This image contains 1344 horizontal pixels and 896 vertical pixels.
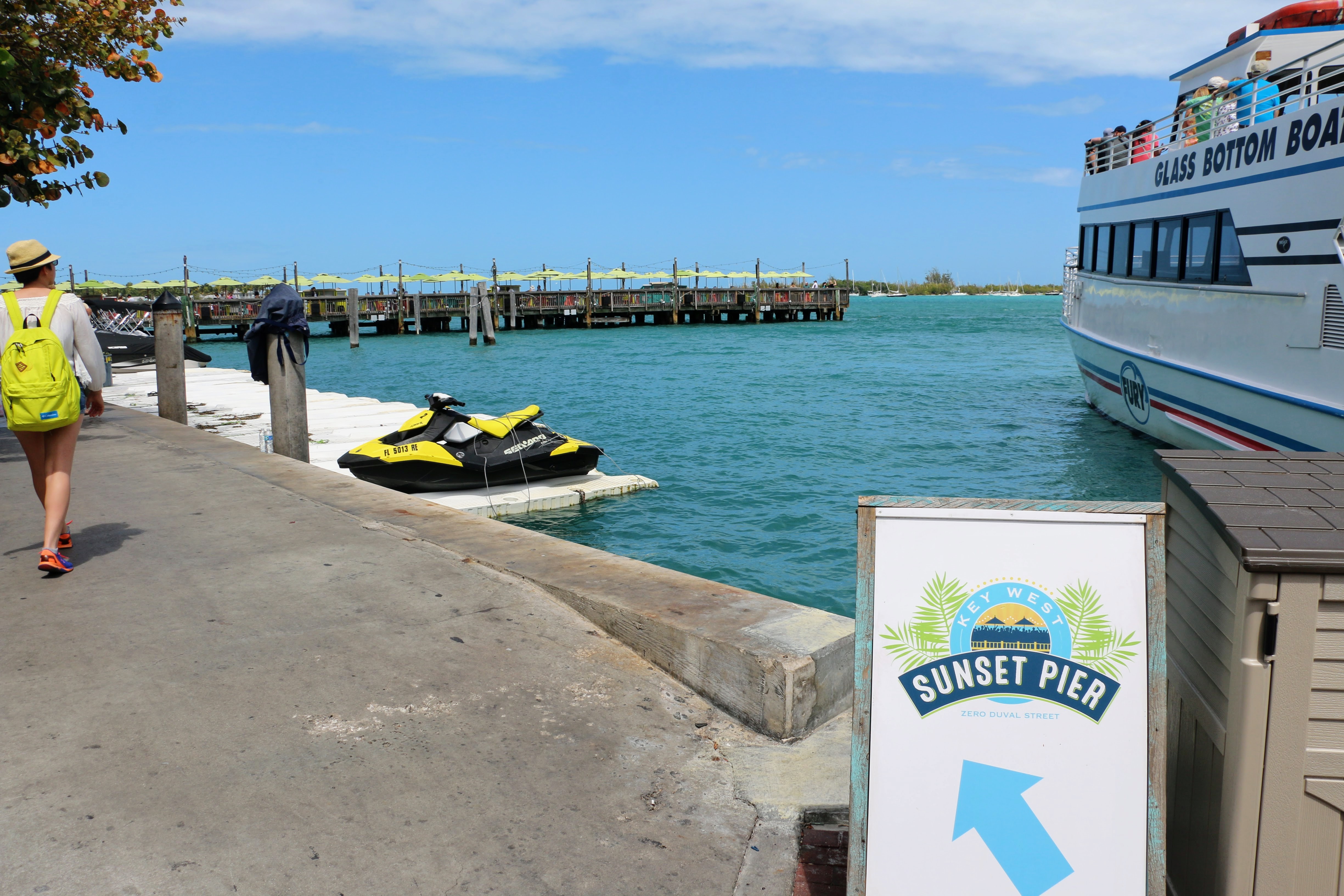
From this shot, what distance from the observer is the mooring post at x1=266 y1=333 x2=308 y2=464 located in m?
8.54

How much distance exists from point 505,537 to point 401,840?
2.96 meters

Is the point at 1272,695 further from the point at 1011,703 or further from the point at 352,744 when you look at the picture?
the point at 352,744

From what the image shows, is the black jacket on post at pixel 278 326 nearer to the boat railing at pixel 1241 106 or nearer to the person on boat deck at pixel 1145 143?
the boat railing at pixel 1241 106

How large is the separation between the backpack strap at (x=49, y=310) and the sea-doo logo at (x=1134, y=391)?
13351 mm

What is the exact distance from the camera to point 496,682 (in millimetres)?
3592

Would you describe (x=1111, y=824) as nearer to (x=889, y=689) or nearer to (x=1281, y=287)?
(x=889, y=689)

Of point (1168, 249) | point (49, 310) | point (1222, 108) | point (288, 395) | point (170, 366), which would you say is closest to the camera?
point (49, 310)

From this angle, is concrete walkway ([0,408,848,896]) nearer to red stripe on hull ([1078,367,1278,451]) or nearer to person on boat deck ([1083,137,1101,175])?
red stripe on hull ([1078,367,1278,451])

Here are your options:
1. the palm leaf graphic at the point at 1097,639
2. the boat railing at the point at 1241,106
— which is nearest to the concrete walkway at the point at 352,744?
the palm leaf graphic at the point at 1097,639

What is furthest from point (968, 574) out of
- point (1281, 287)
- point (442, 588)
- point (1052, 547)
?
point (1281, 287)

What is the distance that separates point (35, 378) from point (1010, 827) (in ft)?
15.1

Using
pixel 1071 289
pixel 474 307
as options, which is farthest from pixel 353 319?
pixel 1071 289

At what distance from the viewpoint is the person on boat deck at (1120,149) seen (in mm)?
14734

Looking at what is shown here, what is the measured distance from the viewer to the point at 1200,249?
11.6 metres
